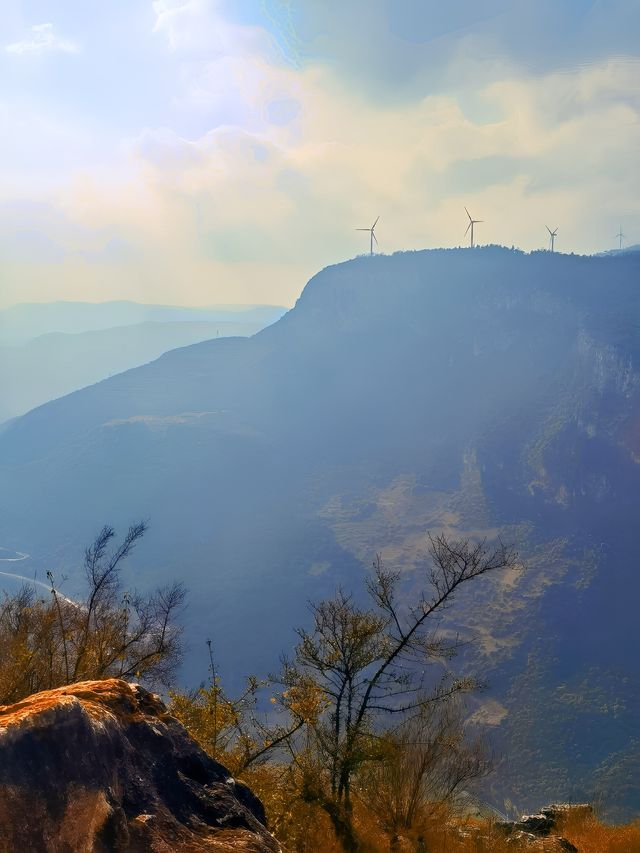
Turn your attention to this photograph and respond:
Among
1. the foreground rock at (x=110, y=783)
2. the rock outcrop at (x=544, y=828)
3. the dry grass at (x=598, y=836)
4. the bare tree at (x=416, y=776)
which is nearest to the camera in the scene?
the foreground rock at (x=110, y=783)

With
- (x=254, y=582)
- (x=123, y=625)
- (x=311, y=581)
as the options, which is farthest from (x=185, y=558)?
(x=123, y=625)

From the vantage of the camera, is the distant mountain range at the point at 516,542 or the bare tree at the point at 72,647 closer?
the bare tree at the point at 72,647

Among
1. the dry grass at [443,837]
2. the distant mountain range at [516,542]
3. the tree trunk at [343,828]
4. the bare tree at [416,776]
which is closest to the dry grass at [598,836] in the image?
the dry grass at [443,837]

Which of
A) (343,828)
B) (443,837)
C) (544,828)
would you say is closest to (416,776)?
(443,837)

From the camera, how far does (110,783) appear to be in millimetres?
6211

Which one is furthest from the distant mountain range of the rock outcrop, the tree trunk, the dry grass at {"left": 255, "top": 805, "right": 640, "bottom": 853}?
the tree trunk

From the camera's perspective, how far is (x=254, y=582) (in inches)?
6255

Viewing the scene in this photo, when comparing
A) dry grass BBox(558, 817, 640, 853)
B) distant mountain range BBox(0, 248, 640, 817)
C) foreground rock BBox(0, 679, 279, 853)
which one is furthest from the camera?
distant mountain range BBox(0, 248, 640, 817)

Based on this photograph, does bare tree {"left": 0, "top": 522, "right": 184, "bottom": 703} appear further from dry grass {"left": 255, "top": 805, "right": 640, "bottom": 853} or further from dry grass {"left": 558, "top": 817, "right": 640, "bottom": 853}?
dry grass {"left": 558, "top": 817, "right": 640, "bottom": 853}

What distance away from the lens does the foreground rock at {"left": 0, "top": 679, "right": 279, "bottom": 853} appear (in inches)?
218

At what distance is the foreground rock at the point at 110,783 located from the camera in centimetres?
554

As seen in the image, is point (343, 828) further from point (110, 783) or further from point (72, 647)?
point (72, 647)

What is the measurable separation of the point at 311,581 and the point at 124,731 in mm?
150400

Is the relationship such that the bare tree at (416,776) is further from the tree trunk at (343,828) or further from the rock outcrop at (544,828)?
the rock outcrop at (544,828)
